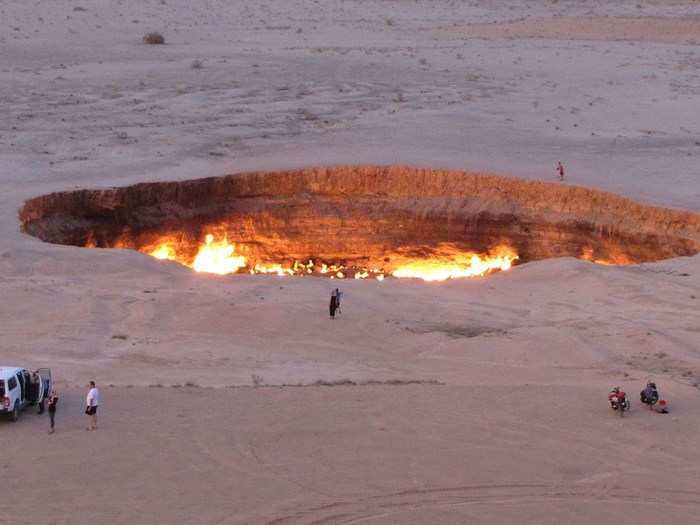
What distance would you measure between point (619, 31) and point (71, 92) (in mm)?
26272

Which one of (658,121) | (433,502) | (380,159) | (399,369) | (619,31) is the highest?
(619,31)

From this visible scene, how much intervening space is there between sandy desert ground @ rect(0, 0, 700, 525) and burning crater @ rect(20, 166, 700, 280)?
66 centimetres

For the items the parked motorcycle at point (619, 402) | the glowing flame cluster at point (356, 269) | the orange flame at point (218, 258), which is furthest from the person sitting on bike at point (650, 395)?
the orange flame at point (218, 258)

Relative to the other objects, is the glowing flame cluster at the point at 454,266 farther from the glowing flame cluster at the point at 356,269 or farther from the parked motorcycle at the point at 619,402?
the parked motorcycle at the point at 619,402

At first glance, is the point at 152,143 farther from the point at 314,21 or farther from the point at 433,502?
the point at 314,21

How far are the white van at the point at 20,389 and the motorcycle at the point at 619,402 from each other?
23.1 ft

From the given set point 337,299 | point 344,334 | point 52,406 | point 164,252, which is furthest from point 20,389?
point 164,252

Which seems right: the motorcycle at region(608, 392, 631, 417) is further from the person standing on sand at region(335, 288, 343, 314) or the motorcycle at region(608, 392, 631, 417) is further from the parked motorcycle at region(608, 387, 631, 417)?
the person standing on sand at region(335, 288, 343, 314)

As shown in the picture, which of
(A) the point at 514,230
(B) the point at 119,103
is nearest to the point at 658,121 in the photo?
(A) the point at 514,230

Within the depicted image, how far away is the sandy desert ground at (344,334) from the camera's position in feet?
41.9

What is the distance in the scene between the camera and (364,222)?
89.2 ft

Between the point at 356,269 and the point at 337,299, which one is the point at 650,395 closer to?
the point at 337,299

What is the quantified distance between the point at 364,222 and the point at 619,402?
12.7 metres

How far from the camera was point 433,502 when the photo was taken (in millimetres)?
12484
